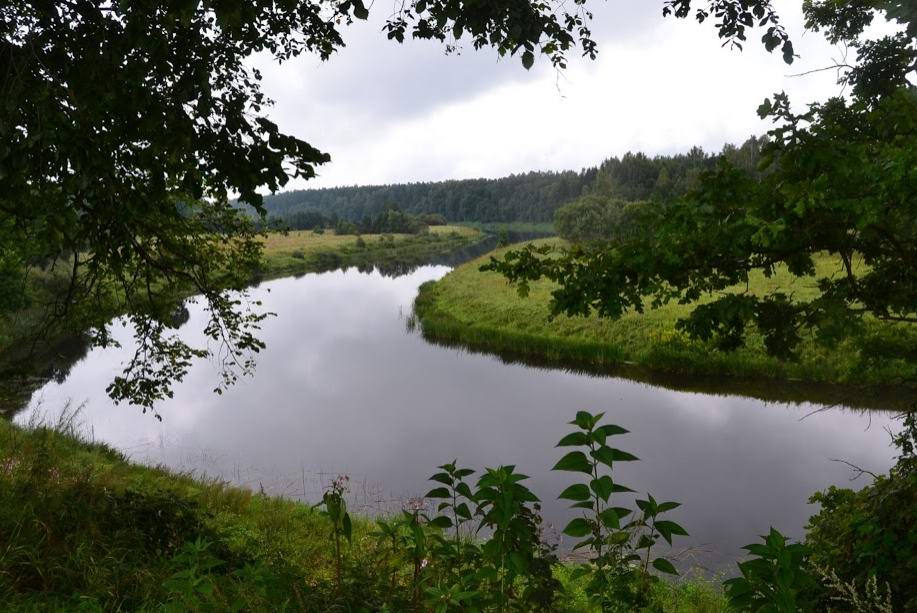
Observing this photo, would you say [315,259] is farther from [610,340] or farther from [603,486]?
[603,486]

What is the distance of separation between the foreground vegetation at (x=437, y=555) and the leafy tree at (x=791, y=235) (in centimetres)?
118

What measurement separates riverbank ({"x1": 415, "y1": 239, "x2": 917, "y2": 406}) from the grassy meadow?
0.11ft

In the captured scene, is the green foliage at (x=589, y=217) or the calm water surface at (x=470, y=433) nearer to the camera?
the calm water surface at (x=470, y=433)

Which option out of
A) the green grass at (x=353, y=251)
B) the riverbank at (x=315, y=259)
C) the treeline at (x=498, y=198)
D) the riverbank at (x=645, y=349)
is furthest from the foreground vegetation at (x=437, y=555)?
the treeline at (x=498, y=198)

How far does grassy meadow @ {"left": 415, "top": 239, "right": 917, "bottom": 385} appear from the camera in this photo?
19.0 meters

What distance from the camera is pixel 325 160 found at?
370cm

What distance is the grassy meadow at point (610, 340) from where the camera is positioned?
19.0 m

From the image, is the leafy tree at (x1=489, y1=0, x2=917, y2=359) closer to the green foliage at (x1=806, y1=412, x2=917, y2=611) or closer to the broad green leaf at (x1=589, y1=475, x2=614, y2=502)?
the green foliage at (x1=806, y1=412, x2=917, y2=611)

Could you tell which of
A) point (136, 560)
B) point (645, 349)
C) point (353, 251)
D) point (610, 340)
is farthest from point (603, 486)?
point (353, 251)

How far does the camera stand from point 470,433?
16578 mm

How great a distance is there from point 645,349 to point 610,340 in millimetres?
1672

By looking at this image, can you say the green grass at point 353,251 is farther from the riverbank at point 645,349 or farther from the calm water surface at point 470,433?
the calm water surface at point 470,433

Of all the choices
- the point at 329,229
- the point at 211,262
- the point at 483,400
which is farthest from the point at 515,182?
the point at 211,262

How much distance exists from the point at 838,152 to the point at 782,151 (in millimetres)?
363
